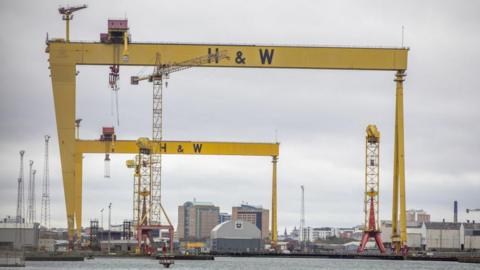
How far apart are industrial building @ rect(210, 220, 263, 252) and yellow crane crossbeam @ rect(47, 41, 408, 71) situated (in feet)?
156

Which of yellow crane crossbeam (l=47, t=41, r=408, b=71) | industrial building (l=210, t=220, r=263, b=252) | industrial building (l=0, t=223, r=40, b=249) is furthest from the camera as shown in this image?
industrial building (l=210, t=220, r=263, b=252)

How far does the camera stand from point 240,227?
372 ft

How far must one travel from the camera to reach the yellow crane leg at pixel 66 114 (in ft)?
223

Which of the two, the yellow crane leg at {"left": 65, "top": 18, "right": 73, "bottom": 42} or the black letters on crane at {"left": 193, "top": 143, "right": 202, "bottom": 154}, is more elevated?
the yellow crane leg at {"left": 65, "top": 18, "right": 73, "bottom": 42}

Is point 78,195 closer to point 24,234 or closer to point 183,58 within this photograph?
point 24,234

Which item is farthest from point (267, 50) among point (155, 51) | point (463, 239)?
point (463, 239)

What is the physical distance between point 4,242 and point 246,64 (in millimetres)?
27617

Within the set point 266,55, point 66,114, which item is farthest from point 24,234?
point 266,55

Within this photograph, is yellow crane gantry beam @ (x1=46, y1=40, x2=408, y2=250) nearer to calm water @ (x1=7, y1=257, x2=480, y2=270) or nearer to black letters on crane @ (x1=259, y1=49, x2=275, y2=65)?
black letters on crane @ (x1=259, y1=49, x2=275, y2=65)

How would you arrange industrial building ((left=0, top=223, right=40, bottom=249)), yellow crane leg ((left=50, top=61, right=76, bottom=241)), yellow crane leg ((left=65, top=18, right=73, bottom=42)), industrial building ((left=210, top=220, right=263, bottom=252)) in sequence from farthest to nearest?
1. industrial building ((left=210, top=220, right=263, bottom=252))
2. industrial building ((left=0, top=223, right=40, bottom=249))
3. yellow crane leg ((left=65, top=18, right=73, bottom=42))
4. yellow crane leg ((left=50, top=61, right=76, bottom=241))

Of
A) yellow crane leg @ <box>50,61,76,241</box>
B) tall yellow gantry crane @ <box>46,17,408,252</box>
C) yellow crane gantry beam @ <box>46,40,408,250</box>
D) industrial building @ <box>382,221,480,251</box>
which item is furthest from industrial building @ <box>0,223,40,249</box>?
industrial building @ <box>382,221,480,251</box>

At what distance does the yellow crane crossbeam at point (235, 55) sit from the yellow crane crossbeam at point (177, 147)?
20.6 m

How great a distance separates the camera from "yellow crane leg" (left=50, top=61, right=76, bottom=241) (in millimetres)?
68000

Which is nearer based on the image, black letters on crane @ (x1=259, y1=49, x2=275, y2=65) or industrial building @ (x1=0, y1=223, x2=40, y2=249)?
black letters on crane @ (x1=259, y1=49, x2=275, y2=65)
